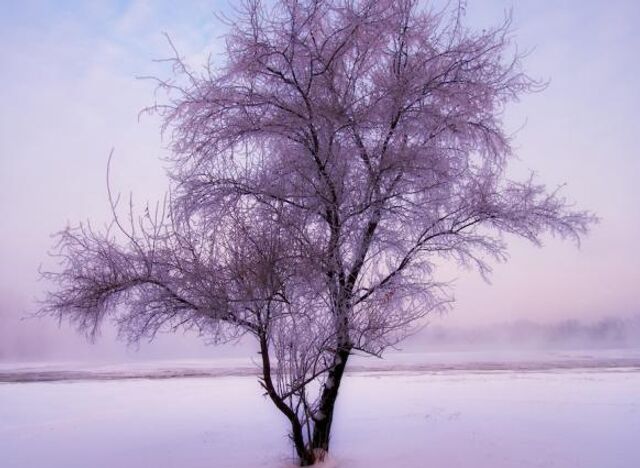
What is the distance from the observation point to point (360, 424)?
11.7 meters

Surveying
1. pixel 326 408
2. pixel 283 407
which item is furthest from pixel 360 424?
pixel 283 407

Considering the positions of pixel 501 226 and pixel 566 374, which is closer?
pixel 501 226

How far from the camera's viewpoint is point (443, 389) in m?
17.9

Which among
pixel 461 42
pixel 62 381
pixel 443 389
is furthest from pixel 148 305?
pixel 62 381

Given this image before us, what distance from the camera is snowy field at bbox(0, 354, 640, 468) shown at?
8.79 m

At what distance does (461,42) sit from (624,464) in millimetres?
6856

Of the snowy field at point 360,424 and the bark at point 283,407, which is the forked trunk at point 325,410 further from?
the snowy field at point 360,424

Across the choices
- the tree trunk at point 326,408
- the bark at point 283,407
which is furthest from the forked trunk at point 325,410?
the bark at point 283,407

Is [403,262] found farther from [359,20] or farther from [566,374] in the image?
[566,374]

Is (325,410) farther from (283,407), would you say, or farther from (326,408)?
(283,407)

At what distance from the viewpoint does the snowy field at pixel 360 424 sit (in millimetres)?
8789

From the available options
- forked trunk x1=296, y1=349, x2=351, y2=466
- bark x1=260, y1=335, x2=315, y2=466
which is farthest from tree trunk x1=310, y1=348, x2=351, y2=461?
bark x1=260, y1=335, x2=315, y2=466

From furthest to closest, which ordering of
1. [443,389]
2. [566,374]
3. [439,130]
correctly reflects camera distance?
[566,374] → [443,389] → [439,130]

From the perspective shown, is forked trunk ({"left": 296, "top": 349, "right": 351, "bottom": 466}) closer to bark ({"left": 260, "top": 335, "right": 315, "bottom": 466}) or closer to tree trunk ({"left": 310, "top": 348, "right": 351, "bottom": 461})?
tree trunk ({"left": 310, "top": 348, "right": 351, "bottom": 461})
